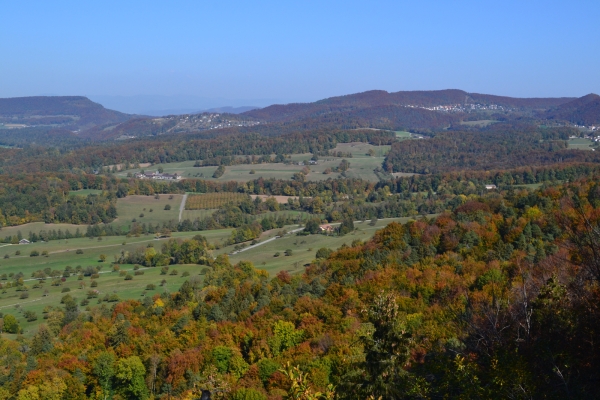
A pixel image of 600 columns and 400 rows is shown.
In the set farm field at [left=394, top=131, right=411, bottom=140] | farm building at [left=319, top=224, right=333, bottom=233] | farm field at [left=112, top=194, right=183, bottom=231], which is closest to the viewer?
farm building at [left=319, top=224, right=333, bottom=233]

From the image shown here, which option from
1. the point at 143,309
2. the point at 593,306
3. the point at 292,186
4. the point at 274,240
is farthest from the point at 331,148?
the point at 593,306

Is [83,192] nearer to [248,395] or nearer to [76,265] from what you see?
[76,265]

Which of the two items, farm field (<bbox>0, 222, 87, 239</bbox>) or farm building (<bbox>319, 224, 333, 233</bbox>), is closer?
farm building (<bbox>319, 224, 333, 233</bbox>)

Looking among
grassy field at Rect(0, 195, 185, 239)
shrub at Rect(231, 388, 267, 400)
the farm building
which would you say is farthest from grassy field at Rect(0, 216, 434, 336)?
shrub at Rect(231, 388, 267, 400)

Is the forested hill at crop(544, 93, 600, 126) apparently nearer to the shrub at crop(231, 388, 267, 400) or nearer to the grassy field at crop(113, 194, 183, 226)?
the grassy field at crop(113, 194, 183, 226)

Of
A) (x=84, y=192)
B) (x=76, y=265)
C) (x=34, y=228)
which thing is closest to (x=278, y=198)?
(x=84, y=192)

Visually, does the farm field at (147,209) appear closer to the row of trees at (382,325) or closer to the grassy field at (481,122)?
the row of trees at (382,325)

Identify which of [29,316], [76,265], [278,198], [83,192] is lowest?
[278,198]
